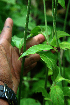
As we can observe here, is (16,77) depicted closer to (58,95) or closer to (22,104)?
(22,104)

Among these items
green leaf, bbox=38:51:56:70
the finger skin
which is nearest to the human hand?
the finger skin

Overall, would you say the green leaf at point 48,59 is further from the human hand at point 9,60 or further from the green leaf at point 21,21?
the green leaf at point 21,21

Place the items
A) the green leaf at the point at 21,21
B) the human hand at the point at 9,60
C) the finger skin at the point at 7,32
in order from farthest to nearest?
the green leaf at the point at 21,21 → the finger skin at the point at 7,32 → the human hand at the point at 9,60

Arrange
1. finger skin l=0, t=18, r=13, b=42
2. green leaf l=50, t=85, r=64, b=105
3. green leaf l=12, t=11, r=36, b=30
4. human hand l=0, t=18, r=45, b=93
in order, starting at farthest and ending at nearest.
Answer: green leaf l=12, t=11, r=36, b=30 < finger skin l=0, t=18, r=13, b=42 < human hand l=0, t=18, r=45, b=93 < green leaf l=50, t=85, r=64, b=105

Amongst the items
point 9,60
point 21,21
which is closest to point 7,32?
point 9,60

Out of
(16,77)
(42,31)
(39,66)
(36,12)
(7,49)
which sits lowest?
(39,66)

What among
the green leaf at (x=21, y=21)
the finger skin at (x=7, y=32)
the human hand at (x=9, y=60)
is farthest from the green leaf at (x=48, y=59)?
the green leaf at (x=21, y=21)

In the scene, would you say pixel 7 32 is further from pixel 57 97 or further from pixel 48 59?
pixel 57 97

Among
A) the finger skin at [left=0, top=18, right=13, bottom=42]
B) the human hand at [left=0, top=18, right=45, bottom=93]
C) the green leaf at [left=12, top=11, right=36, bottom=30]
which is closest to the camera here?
the human hand at [left=0, top=18, right=45, bottom=93]

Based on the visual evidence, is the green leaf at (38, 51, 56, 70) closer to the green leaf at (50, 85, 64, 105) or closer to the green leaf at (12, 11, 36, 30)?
the green leaf at (50, 85, 64, 105)

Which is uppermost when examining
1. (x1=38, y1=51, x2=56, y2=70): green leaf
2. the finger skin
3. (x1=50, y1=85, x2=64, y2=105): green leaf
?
the finger skin

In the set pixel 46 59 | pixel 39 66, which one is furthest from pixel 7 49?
pixel 39 66
